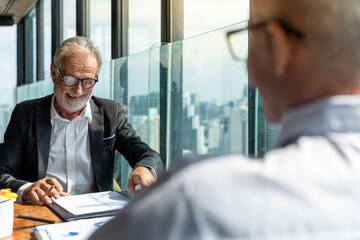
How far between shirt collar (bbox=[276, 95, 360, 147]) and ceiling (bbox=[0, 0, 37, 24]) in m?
7.97

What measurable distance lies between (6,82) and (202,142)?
26.3 feet

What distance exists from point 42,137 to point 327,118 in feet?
6.12

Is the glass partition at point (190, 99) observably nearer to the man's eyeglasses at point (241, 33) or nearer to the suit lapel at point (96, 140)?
the suit lapel at point (96, 140)

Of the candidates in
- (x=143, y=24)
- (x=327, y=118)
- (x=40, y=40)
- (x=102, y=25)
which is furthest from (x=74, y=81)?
(x=40, y=40)

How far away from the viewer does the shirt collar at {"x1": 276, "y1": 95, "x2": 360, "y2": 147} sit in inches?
18.6

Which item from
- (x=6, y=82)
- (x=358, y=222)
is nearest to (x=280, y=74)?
(x=358, y=222)

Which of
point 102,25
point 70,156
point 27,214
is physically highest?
point 102,25

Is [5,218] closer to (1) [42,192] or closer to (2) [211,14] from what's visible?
(1) [42,192]

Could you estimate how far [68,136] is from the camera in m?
2.13

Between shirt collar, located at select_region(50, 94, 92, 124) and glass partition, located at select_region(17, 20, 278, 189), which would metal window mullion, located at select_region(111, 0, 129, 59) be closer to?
glass partition, located at select_region(17, 20, 278, 189)

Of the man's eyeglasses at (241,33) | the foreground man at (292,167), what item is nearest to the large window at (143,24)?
the man's eyeglasses at (241,33)

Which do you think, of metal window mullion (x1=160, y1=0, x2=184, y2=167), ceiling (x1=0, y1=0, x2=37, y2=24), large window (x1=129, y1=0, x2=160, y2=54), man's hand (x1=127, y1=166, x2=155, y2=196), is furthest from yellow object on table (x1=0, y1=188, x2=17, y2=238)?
ceiling (x1=0, y1=0, x2=37, y2=24)

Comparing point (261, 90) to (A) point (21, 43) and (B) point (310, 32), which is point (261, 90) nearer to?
(B) point (310, 32)

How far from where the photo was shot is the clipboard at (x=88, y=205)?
4.50 ft
